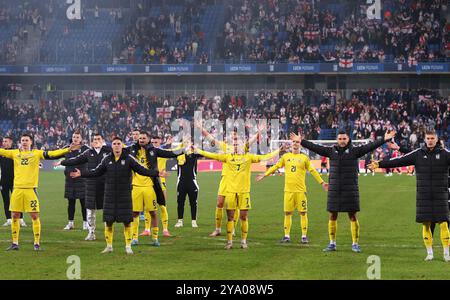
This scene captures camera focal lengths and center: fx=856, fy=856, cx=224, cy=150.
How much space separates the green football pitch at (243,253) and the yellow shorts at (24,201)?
2.99 feet

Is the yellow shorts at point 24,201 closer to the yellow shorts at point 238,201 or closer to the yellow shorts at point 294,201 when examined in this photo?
the yellow shorts at point 238,201

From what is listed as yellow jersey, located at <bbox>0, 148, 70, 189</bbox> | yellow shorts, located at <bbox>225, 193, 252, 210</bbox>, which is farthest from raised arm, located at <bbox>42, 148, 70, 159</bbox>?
yellow shorts, located at <bbox>225, 193, 252, 210</bbox>

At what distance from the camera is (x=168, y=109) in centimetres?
6100

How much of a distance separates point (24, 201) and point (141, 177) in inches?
111

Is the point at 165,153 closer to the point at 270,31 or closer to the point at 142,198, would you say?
the point at 142,198

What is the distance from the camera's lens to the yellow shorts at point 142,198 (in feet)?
65.9

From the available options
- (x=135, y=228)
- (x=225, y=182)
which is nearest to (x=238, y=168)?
(x=225, y=182)

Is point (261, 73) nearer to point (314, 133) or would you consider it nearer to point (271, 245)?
point (314, 133)

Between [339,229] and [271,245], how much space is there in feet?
13.8

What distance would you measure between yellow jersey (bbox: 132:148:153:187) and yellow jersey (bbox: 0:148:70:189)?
1.91 meters

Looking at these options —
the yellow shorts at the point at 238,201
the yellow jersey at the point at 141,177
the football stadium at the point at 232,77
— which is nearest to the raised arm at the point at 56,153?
the yellow jersey at the point at 141,177

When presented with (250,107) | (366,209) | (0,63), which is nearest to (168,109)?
(250,107)

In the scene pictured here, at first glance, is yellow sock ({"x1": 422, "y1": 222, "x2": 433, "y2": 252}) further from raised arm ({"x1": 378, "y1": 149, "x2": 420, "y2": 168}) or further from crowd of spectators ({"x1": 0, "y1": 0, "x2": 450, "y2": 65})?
crowd of spectators ({"x1": 0, "y1": 0, "x2": 450, "y2": 65})

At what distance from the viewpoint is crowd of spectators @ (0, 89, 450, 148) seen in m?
58.3
